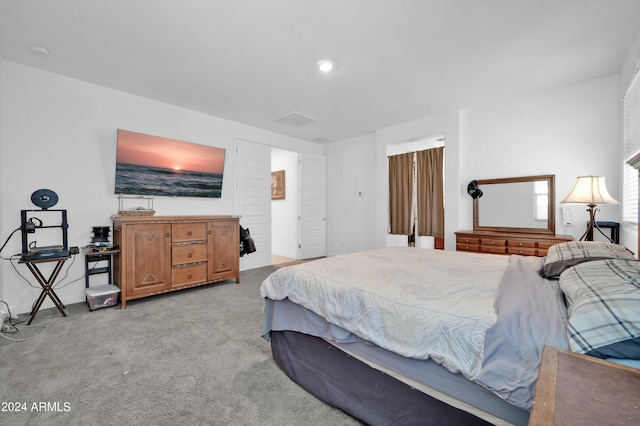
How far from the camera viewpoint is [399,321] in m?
1.30

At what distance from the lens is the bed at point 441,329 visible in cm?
98

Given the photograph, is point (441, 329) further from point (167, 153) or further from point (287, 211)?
point (287, 211)

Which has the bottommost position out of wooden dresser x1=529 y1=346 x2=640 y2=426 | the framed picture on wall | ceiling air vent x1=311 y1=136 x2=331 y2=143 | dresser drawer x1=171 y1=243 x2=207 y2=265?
dresser drawer x1=171 y1=243 x2=207 y2=265

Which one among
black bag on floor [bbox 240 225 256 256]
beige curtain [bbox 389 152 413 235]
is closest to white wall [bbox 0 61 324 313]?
black bag on floor [bbox 240 225 256 256]

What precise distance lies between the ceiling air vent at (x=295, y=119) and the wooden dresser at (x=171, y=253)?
6.21 ft

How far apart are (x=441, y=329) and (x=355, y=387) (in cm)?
64

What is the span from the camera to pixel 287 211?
6.42 metres

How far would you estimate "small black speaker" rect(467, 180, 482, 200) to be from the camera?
4.12 m

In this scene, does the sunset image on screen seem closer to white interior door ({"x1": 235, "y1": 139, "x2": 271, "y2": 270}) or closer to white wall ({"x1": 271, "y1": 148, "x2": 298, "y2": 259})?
white interior door ({"x1": 235, "y1": 139, "x2": 271, "y2": 270})

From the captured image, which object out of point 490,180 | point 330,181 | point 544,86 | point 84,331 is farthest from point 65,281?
point 544,86

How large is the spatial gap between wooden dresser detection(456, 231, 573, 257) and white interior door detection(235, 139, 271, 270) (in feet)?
11.1

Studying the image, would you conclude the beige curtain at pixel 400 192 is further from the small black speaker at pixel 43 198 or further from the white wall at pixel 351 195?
the small black speaker at pixel 43 198

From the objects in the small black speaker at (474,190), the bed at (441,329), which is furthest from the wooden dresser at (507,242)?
the bed at (441,329)

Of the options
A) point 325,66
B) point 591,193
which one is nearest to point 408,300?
point 325,66
